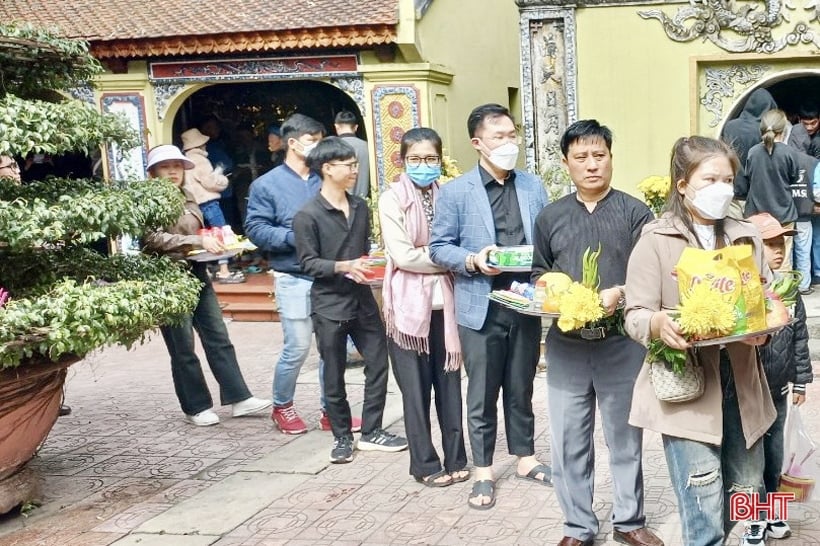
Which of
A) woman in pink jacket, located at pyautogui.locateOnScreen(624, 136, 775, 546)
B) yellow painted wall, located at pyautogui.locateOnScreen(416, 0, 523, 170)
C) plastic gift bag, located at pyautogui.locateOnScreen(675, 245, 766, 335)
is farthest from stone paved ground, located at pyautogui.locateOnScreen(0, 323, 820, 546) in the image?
yellow painted wall, located at pyautogui.locateOnScreen(416, 0, 523, 170)

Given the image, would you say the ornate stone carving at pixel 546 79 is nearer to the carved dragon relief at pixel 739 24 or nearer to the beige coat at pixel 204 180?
the carved dragon relief at pixel 739 24

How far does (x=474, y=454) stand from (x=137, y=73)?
968 cm

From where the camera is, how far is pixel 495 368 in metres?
5.24

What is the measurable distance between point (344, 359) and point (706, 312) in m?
3.13

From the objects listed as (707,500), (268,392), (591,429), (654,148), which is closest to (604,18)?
(654,148)

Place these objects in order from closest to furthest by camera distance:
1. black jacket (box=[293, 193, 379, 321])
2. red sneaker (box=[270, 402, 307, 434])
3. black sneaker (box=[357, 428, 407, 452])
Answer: black jacket (box=[293, 193, 379, 321])
black sneaker (box=[357, 428, 407, 452])
red sneaker (box=[270, 402, 307, 434])

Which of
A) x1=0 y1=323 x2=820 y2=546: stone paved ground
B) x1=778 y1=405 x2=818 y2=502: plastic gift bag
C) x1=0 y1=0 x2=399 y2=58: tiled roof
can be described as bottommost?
x1=0 y1=323 x2=820 y2=546: stone paved ground

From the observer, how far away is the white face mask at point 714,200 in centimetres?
362

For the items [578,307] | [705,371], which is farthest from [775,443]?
[578,307]

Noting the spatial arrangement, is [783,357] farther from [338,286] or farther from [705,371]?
[338,286]

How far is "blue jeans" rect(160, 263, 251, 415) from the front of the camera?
7.00 meters

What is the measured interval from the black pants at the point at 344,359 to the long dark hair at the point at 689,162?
2.67 m

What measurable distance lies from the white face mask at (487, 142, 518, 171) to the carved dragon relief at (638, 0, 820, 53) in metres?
6.04

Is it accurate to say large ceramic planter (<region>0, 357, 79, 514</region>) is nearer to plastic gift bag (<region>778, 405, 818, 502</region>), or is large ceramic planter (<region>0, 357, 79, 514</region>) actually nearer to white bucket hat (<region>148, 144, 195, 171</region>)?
white bucket hat (<region>148, 144, 195, 171</region>)
